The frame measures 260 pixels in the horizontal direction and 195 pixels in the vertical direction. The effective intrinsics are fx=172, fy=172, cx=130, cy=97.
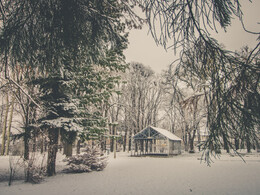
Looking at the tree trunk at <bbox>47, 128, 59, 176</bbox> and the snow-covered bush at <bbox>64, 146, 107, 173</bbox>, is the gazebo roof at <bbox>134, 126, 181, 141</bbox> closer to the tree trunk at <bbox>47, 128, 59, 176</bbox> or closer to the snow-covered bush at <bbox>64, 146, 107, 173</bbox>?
the snow-covered bush at <bbox>64, 146, 107, 173</bbox>

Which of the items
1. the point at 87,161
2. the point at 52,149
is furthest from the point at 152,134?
the point at 52,149

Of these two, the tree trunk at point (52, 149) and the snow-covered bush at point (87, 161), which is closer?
the tree trunk at point (52, 149)

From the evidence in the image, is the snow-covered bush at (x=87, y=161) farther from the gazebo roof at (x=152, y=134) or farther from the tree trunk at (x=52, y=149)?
the gazebo roof at (x=152, y=134)

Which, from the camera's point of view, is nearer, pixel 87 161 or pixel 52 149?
pixel 52 149

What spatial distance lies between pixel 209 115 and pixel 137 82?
86.7 feet

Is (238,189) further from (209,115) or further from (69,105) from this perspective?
(69,105)

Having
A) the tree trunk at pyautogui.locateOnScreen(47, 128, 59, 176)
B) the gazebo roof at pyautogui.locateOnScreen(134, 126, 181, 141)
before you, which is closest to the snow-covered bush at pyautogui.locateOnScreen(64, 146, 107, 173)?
the tree trunk at pyautogui.locateOnScreen(47, 128, 59, 176)

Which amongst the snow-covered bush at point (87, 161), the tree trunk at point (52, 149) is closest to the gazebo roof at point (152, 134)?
the snow-covered bush at point (87, 161)

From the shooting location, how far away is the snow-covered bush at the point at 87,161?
955 cm

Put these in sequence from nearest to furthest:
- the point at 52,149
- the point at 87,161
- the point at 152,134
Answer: the point at 52,149
the point at 87,161
the point at 152,134

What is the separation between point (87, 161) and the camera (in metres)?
10.0

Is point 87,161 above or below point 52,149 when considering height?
below

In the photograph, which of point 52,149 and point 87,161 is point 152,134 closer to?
point 87,161

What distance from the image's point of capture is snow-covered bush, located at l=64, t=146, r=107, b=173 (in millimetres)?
9554
